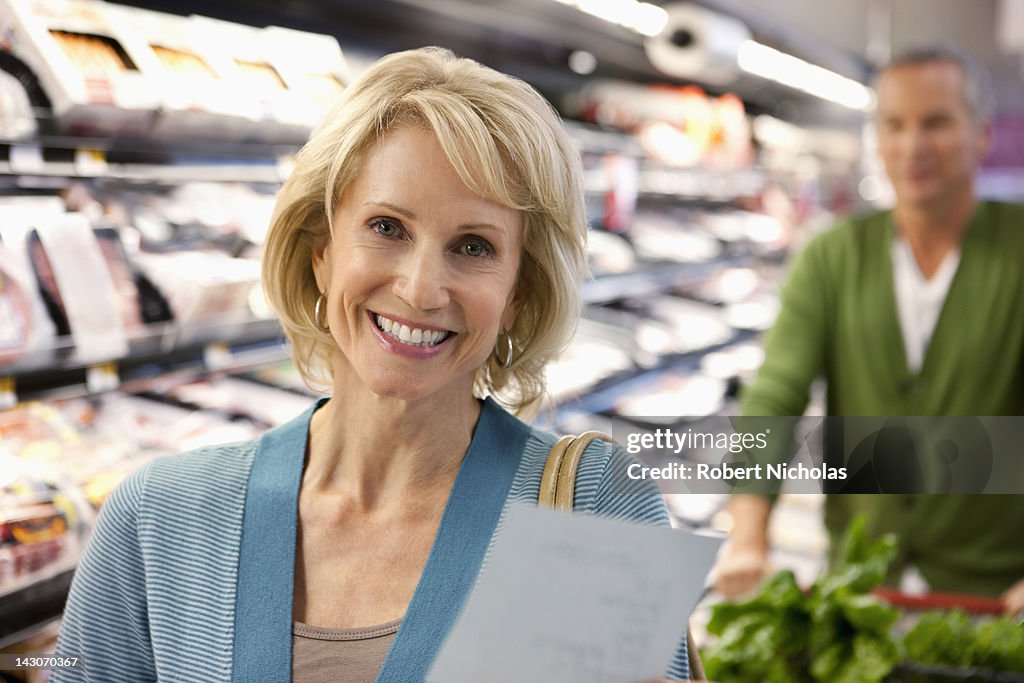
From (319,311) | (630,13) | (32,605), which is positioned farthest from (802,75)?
(32,605)

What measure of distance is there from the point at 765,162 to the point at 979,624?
A: 485 cm

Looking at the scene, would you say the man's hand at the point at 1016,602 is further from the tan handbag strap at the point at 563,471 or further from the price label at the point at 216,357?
the price label at the point at 216,357

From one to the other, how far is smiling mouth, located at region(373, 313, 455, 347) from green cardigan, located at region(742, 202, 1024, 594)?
1.39 m

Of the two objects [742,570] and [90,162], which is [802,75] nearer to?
[742,570]

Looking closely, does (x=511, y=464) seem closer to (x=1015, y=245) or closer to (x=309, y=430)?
(x=309, y=430)

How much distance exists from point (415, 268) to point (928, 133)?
175 cm

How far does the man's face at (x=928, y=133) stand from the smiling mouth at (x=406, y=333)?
1.64 meters

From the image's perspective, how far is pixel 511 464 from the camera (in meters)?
1.33

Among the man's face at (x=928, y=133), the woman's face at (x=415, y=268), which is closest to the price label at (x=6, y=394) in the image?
the woman's face at (x=415, y=268)

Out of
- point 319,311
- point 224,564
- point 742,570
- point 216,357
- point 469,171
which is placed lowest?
point 742,570

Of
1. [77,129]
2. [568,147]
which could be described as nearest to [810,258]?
[568,147]

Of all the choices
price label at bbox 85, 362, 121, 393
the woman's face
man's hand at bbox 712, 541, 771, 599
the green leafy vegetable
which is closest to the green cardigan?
man's hand at bbox 712, 541, 771, 599

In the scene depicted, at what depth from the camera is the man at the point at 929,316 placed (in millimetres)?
2387

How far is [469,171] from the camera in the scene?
1173 mm
